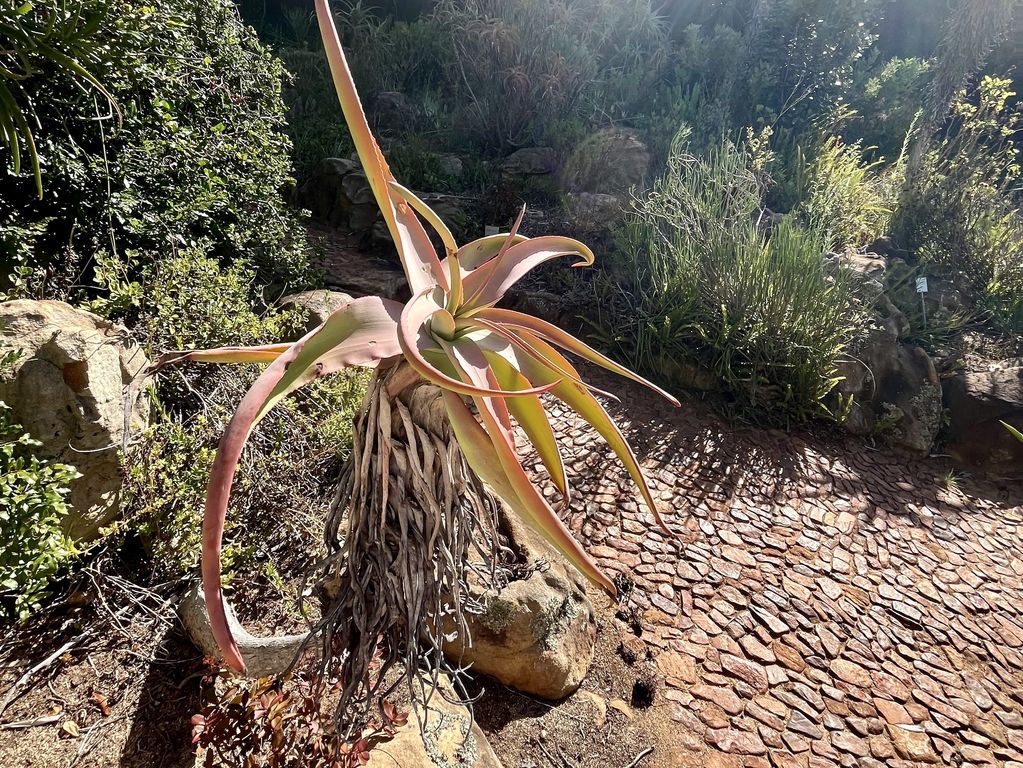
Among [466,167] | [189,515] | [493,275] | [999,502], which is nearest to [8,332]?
[189,515]

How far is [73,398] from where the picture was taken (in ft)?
5.34

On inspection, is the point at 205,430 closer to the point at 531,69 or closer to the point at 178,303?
the point at 178,303

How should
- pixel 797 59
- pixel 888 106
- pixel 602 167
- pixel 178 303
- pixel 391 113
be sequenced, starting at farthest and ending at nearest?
pixel 888 106 < pixel 797 59 < pixel 391 113 < pixel 602 167 < pixel 178 303

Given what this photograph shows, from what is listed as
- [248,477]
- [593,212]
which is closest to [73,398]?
[248,477]

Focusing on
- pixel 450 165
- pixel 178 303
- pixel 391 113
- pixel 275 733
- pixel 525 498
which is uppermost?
pixel 391 113

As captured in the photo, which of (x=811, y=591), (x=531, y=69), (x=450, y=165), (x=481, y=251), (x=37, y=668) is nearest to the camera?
(x=481, y=251)

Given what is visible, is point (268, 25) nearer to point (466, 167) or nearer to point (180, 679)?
point (466, 167)

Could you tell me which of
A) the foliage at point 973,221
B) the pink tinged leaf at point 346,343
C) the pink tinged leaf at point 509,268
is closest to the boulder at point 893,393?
the foliage at point 973,221

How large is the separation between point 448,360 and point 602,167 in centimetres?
590

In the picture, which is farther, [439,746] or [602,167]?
Result: [602,167]

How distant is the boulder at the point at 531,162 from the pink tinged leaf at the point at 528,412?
5.62 m

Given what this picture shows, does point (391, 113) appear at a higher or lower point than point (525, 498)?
higher

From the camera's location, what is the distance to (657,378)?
3.82 meters

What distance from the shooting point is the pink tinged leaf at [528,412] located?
34.6 inches
